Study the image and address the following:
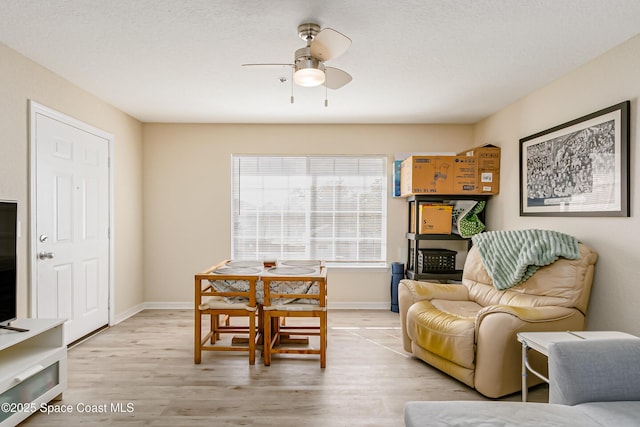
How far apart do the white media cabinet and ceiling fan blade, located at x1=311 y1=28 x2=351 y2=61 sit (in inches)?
94.3

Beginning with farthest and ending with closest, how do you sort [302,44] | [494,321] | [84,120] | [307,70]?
[84,120] → [302,44] → [494,321] → [307,70]

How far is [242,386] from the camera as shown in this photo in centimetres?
260

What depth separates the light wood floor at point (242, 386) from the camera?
2.21 meters

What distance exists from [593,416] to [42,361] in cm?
293

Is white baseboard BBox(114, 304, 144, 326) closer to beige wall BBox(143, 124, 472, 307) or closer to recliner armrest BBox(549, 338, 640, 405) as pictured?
beige wall BBox(143, 124, 472, 307)

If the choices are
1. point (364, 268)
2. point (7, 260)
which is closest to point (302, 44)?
point (7, 260)

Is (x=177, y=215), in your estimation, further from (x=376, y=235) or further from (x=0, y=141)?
(x=376, y=235)

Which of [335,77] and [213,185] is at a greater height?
[335,77]

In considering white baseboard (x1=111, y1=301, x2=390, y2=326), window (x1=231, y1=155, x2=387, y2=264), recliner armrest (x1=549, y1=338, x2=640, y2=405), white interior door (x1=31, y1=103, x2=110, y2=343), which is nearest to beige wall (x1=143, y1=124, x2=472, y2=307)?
white baseboard (x1=111, y1=301, x2=390, y2=326)

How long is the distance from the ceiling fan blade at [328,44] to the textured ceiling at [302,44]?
20cm

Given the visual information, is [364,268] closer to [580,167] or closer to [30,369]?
[580,167]

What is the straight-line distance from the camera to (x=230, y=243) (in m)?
4.75

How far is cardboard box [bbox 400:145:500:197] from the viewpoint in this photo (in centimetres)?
407

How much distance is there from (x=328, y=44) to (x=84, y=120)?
273 centimetres
